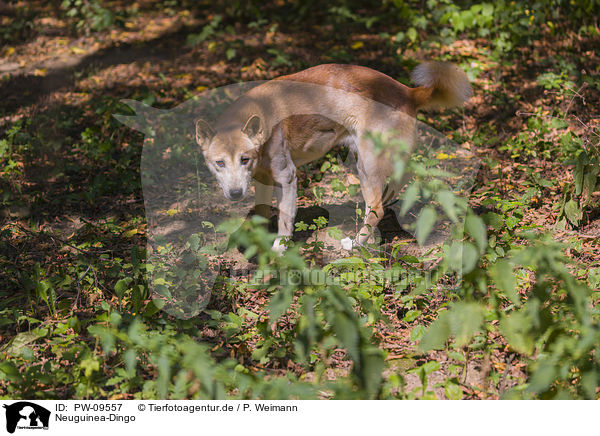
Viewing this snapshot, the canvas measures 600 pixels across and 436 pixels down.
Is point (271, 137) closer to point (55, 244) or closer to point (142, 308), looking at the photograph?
point (142, 308)

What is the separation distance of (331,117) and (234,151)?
3.27 ft

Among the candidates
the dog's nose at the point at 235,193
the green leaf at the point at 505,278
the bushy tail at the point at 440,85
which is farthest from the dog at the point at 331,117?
the green leaf at the point at 505,278

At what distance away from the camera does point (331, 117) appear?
4.77 metres

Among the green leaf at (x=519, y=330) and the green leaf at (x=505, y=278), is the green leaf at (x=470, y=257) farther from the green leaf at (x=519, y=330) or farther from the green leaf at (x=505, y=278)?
the green leaf at (x=519, y=330)

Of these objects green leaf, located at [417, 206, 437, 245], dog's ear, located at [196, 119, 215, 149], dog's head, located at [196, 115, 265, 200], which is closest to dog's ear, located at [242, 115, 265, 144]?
dog's head, located at [196, 115, 265, 200]

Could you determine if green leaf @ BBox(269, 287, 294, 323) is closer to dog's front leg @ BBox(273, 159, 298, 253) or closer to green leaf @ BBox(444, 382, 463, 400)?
green leaf @ BBox(444, 382, 463, 400)

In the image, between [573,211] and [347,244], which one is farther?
[347,244]

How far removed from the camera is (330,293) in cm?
249

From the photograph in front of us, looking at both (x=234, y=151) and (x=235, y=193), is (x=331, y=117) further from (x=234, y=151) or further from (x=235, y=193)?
(x=235, y=193)

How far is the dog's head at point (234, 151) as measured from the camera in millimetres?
4359

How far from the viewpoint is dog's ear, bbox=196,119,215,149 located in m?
4.42
